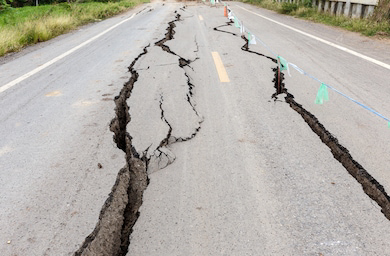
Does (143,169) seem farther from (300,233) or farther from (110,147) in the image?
(300,233)

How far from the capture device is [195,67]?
18.1 ft

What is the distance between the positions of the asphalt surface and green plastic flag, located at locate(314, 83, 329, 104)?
0.07 metres

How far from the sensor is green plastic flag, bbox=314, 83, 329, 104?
3467 millimetres

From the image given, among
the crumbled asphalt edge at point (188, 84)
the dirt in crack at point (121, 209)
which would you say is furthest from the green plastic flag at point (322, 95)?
the dirt in crack at point (121, 209)

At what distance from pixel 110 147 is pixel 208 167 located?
0.96 meters

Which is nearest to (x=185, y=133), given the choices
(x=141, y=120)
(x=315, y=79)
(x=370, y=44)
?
(x=141, y=120)

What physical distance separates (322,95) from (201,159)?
180cm

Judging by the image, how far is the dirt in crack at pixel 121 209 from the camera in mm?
1812

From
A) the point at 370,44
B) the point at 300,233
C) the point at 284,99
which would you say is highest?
the point at 370,44

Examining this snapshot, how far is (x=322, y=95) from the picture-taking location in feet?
11.8

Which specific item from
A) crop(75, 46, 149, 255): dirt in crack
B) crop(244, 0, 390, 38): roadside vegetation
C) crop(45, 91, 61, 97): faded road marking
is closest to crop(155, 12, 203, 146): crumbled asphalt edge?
crop(75, 46, 149, 255): dirt in crack

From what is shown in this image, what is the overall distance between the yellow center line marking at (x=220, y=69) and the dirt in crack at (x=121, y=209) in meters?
2.18

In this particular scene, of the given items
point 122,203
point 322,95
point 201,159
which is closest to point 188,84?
point 322,95

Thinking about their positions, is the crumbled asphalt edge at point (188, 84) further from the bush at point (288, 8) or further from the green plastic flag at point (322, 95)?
the bush at point (288, 8)
